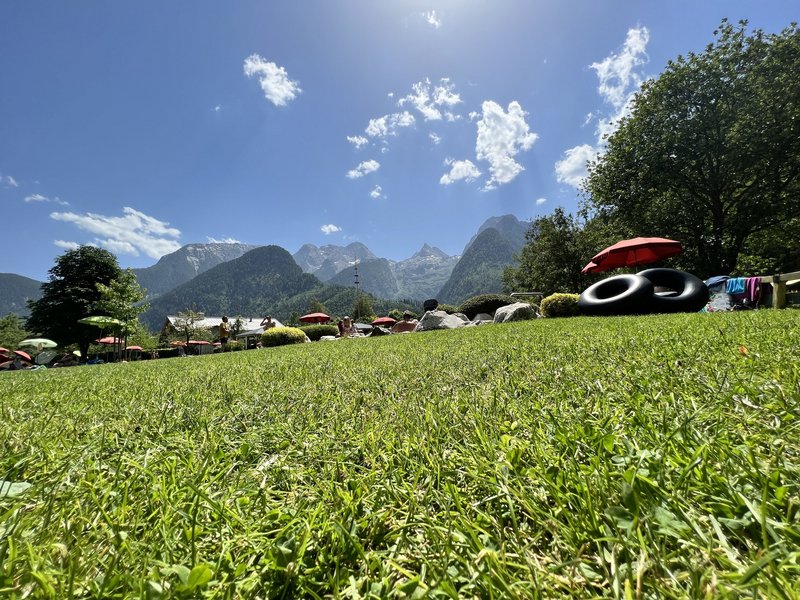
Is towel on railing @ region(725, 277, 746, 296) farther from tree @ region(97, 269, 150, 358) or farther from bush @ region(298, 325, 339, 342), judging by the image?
tree @ region(97, 269, 150, 358)

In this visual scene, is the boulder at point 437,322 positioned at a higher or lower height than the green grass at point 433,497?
lower

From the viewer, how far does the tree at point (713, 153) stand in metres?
17.8

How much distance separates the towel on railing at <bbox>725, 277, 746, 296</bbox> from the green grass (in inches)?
536

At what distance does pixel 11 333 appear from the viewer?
5031 centimetres

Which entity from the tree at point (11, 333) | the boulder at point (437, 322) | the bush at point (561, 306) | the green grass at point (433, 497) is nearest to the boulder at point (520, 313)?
the bush at point (561, 306)

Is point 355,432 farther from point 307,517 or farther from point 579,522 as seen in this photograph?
point 579,522

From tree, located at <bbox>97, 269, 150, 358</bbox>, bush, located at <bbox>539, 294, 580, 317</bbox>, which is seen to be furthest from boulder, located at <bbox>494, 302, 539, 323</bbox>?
tree, located at <bbox>97, 269, 150, 358</bbox>

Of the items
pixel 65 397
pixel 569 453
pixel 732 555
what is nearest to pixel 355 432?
pixel 569 453

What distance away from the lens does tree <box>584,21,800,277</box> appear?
1781 centimetres

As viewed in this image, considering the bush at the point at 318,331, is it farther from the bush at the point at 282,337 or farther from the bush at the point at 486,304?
the bush at the point at 486,304

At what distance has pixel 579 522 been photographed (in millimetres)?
885

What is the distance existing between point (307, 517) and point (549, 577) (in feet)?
2.19

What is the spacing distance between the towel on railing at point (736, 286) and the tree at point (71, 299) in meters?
50.1

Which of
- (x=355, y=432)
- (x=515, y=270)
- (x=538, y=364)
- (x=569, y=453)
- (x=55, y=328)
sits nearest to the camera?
(x=569, y=453)
